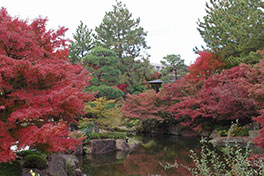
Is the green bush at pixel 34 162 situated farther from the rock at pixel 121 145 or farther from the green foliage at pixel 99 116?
the rock at pixel 121 145

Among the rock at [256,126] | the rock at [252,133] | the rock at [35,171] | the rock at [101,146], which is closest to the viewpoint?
the rock at [35,171]

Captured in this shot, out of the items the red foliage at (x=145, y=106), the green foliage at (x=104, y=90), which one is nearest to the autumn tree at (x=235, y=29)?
the red foliage at (x=145, y=106)

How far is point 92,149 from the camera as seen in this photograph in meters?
12.0

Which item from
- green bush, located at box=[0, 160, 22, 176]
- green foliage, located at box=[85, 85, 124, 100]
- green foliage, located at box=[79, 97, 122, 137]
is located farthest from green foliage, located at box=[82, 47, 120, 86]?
green bush, located at box=[0, 160, 22, 176]

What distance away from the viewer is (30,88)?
4887mm

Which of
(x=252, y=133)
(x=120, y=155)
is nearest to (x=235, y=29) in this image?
(x=252, y=133)

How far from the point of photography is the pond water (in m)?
8.27

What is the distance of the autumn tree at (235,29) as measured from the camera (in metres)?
13.8

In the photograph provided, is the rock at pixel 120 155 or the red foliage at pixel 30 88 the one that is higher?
the red foliage at pixel 30 88

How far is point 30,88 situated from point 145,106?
46.1ft

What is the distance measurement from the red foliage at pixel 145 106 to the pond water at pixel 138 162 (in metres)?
5.10

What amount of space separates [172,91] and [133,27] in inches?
615

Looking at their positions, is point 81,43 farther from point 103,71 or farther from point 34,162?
point 34,162

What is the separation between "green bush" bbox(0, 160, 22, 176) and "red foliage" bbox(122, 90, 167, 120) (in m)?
12.9
